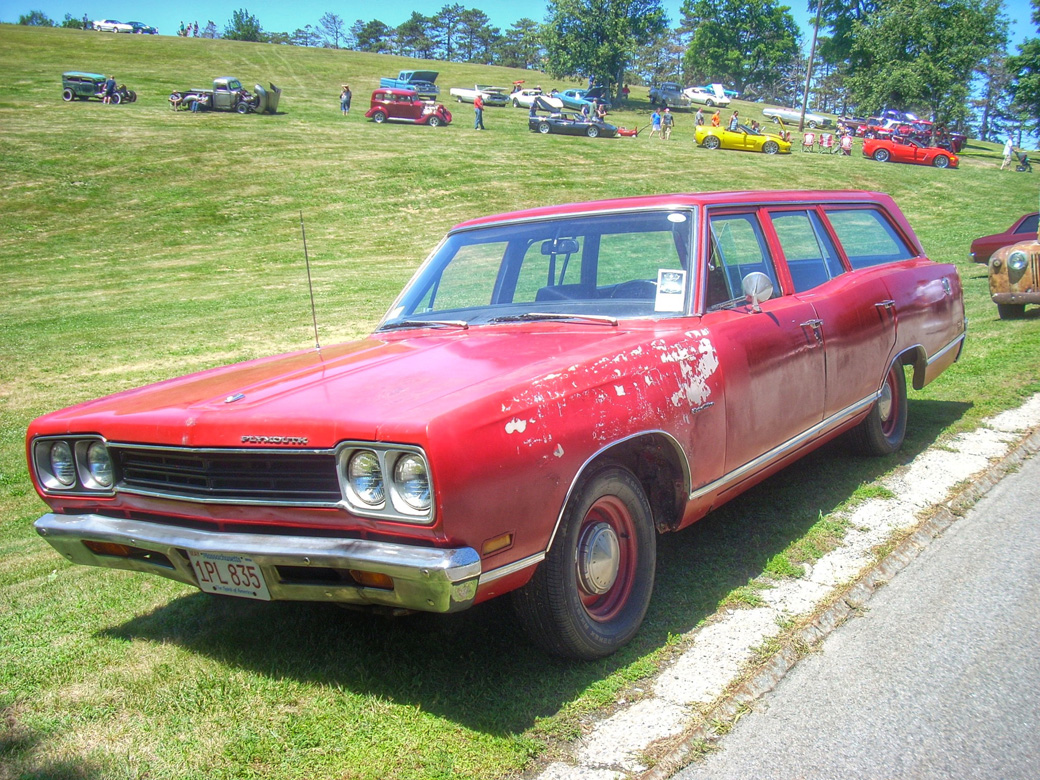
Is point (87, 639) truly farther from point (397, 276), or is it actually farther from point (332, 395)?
point (397, 276)

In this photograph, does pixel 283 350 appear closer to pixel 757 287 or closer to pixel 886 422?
pixel 886 422

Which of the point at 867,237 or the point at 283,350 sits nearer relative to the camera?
the point at 867,237

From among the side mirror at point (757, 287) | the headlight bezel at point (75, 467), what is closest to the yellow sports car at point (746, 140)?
the side mirror at point (757, 287)

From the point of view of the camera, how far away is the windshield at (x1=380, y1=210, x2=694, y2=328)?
396 cm

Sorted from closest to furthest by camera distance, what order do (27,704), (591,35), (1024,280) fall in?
(27,704) < (1024,280) < (591,35)

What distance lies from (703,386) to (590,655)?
3.81ft

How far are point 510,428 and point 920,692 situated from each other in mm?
1666

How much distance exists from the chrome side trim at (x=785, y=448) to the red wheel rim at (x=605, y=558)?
1.23 ft

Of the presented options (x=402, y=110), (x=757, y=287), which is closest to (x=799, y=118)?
(x=402, y=110)

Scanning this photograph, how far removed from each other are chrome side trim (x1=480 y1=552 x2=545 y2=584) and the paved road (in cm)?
75

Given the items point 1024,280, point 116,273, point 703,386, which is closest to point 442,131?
point 116,273

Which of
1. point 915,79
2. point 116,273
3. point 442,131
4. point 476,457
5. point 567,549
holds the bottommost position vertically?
point 116,273

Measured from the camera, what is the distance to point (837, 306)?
15.4ft

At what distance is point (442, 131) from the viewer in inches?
1519
